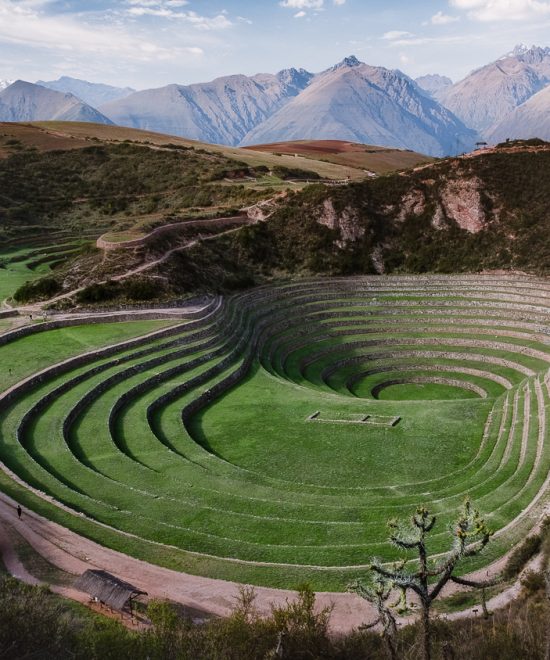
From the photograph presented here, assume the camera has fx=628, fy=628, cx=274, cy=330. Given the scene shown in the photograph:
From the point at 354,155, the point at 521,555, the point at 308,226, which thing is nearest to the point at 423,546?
the point at 521,555

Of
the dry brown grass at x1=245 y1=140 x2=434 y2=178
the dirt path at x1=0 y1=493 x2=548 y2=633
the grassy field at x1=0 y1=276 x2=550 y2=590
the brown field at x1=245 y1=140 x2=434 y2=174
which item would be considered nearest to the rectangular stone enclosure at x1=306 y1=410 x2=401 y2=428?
the grassy field at x1=0 y1=276 x2=550 y2=590

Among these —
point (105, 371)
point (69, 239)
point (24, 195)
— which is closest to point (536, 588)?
point (105, 371)

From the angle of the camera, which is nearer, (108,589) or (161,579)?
(108,589)

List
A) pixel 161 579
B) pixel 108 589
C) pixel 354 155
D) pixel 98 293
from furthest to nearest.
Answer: pixel 354 155 → pixel 98 293 → pixel 161 579 → pixel 108 589

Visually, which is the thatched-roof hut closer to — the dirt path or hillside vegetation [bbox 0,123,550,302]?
the dirt path

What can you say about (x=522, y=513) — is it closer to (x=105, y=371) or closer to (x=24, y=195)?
(x=105, y=371)

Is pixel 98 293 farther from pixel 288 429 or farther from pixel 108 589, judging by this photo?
pixel 108 589
